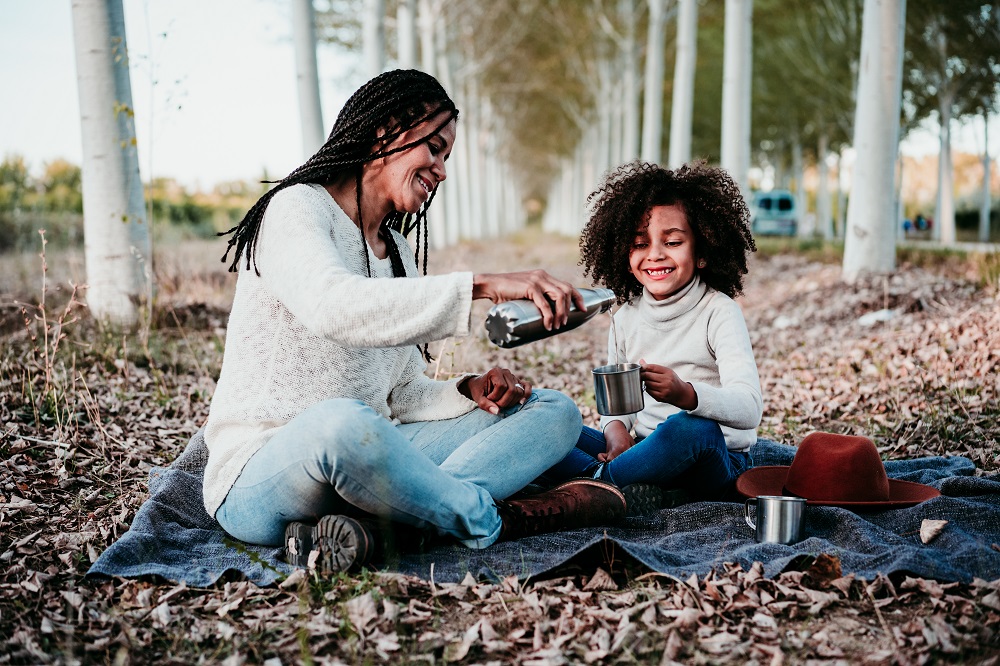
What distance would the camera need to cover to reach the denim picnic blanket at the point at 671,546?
2.80 metres

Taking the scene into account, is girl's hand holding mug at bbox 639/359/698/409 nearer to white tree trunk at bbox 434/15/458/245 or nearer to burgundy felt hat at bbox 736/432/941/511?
burgundy felt hat at bbox 736/432/941/511

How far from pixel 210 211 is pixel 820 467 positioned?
25.2m

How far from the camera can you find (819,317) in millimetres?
8195

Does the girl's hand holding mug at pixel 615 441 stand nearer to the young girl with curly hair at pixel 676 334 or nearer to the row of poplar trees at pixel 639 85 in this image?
the young girl with curly hair at pixel 676 334

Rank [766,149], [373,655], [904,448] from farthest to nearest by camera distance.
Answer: [766,149]
[904,448]
[373,655]

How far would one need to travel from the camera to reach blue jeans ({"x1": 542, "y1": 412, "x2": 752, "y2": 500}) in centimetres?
328

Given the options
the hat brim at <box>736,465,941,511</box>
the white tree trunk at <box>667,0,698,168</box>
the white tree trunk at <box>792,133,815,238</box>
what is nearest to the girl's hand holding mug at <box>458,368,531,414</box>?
the hat brim at <box>736,465,941,511</box>

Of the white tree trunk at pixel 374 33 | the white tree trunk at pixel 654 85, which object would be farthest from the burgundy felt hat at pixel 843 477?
the white tree trunk at pixel 654 85

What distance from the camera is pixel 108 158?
620 cm

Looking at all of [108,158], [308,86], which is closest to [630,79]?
[308,86]

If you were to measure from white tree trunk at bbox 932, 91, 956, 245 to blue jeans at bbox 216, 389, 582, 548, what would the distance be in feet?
67.8

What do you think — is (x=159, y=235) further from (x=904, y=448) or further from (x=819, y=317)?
(x=904, y=448)

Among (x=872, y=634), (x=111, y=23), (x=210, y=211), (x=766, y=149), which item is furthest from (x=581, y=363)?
(x=766, y=149)

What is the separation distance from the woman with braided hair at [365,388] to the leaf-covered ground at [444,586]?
26 cm
